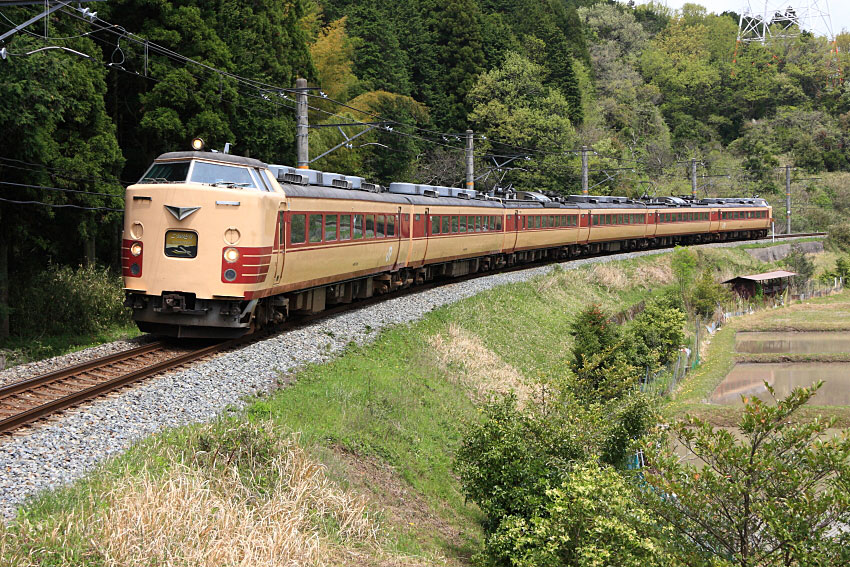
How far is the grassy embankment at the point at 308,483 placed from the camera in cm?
675

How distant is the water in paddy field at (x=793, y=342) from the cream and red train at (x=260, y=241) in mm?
15732

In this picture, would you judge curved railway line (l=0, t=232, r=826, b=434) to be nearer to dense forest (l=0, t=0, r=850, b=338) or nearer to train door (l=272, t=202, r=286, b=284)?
train door (l=272, t=202, r=286, b=284)

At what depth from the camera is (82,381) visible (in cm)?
1145

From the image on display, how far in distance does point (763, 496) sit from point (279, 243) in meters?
8.69

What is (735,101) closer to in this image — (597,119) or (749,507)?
(597,119)

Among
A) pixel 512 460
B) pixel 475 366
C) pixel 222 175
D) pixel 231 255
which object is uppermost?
pixel 222 175

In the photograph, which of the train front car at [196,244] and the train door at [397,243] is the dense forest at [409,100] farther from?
the train door at [397,243]

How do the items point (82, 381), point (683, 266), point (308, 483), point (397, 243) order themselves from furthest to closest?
1. point (683, 266)
2. point (397, 243)
3. point (82, 381)
4. point (308, 483)

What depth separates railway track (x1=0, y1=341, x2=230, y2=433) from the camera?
9758mm

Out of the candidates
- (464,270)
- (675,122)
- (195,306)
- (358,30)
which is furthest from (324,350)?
(675,122)

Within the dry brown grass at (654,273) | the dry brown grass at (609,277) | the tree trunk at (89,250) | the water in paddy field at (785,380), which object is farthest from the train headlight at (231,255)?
the dry brown grass at (654,273)

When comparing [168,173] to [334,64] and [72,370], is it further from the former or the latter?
[334,64]

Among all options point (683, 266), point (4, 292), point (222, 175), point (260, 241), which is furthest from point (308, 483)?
point (683, 266)

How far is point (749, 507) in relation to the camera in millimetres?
8695
